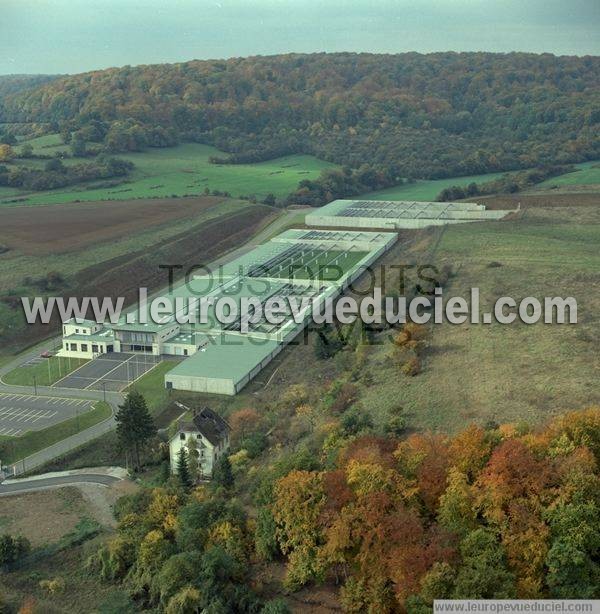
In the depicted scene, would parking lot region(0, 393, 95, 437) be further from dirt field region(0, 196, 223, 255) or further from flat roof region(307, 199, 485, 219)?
flat roof region(307, 199, 485, 219)

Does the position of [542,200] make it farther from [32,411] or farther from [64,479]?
[64,479]

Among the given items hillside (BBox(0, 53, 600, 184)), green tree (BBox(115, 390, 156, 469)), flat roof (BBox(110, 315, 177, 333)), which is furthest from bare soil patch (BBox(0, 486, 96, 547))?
hillside (BBox(0, 53, 600, 184))

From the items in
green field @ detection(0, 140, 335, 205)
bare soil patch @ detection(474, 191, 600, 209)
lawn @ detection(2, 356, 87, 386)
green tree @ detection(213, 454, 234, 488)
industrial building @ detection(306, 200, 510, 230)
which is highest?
green field @ detection(0, 140, 335, 205)

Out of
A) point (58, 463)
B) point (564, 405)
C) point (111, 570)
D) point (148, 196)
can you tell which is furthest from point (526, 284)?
point (148, 196)

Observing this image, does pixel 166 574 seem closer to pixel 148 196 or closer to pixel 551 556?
pixel 551 556

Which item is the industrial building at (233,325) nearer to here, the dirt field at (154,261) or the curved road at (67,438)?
the curved road at (67,438)

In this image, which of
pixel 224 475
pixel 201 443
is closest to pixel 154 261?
pixel 201 443

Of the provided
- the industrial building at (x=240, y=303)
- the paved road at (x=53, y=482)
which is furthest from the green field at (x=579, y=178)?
the paved road at (x=53, y=482)
